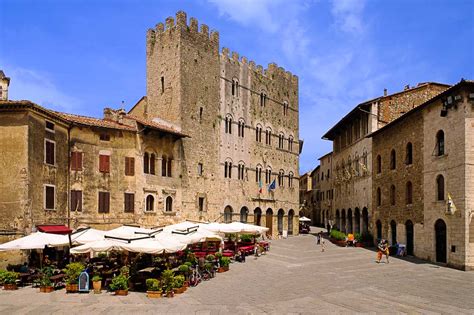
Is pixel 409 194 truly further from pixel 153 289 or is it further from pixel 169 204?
pixel 153 289

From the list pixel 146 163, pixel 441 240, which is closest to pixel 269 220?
pixel 146 163

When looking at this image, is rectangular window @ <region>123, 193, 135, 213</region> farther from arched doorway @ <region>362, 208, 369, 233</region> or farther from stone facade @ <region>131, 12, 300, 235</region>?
arched doorway @ <region>362, 208, 369, 233</region>

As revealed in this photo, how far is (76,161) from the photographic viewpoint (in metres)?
28.0

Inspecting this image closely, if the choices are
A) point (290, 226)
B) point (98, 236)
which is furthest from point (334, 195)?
point (98, 236)

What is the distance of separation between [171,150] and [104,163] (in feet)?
20.3

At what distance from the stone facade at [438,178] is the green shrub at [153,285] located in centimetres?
1622

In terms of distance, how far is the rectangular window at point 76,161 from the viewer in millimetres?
27894

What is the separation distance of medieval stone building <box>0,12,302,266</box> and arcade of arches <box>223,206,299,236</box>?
4.6 inches

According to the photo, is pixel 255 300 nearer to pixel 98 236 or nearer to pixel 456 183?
pixel 98 236

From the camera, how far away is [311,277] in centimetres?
2125

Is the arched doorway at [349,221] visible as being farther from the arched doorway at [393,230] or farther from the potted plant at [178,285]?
the potted plant at [178,285]

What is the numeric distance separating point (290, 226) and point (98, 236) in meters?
29.6

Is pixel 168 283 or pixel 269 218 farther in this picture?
pixel 269 218

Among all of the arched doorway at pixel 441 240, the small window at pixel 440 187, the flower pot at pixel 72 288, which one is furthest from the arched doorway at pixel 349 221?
the flower pot at pixel 72 288
